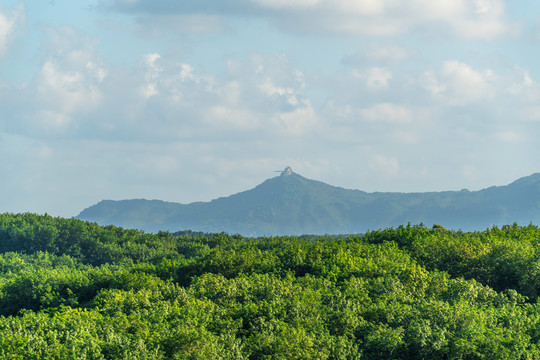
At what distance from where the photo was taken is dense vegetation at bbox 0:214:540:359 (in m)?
38.2

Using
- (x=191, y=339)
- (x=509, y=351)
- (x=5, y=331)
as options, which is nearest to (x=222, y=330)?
(x=191, y=339)

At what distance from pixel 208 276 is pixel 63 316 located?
47.4 ft

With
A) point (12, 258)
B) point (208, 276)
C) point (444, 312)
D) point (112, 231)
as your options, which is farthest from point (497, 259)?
point (112, 231)

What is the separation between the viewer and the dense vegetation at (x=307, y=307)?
38.2m

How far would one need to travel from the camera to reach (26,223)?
145 m

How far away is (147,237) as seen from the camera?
142m

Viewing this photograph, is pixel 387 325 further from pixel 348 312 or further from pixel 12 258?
pixel 12 258

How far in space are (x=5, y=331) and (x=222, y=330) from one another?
38.5ft

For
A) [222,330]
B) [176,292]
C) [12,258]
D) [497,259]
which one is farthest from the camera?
[12,258]

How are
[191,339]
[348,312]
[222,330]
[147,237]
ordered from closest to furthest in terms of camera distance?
[191,339]
[222,330]
[348,312]
[147,237]

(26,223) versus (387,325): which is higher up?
(26,223)

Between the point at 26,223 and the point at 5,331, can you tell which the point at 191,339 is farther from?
the point at 26,223

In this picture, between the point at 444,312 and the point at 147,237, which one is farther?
the point at 147,237

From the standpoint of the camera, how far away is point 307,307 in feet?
149
